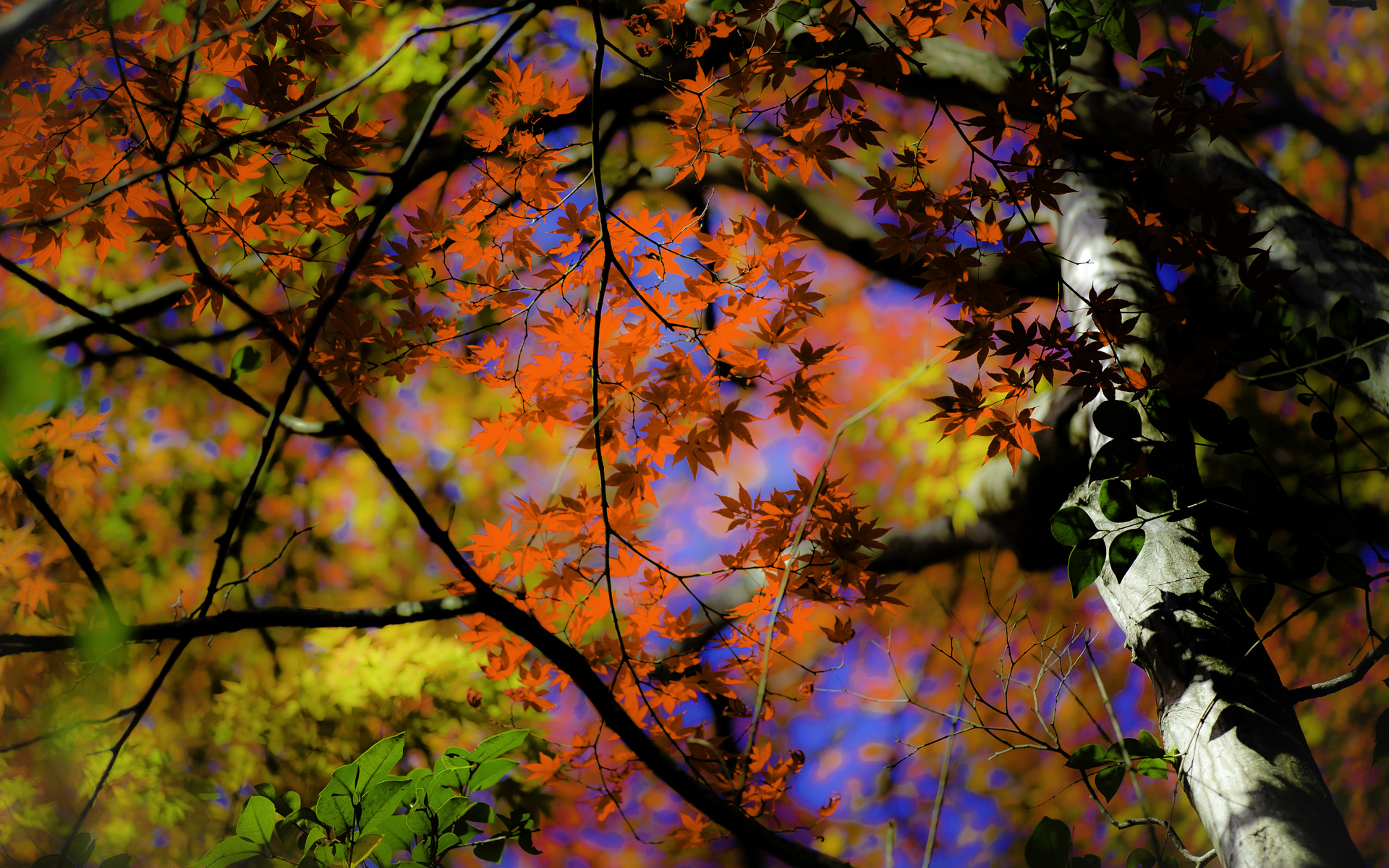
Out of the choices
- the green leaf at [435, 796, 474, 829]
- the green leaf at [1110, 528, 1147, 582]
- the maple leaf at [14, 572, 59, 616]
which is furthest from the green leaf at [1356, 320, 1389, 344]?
the maple leaf at [14, 572, 59, 616]

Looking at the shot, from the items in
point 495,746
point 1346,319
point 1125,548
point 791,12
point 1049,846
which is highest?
point 791,12

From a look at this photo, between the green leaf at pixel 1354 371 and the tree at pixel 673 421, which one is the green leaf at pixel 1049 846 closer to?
the tree at pixel 673 421

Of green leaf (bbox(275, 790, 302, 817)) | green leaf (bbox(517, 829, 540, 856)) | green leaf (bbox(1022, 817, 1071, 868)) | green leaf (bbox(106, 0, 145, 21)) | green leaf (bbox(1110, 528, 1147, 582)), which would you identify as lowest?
green leaf (bbox(1022, 817, 1071, 868))

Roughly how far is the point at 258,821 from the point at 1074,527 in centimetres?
161

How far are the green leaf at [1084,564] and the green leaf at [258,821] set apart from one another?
1533mm

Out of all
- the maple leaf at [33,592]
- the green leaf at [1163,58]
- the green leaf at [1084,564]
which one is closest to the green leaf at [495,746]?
the green leaf at [1084,564]

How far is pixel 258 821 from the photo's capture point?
1144mm

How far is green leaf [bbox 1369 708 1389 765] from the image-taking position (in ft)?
4.40

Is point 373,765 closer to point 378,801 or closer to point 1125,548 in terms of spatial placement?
point 378,801

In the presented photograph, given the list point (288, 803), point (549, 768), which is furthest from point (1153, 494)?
point (549, 768)

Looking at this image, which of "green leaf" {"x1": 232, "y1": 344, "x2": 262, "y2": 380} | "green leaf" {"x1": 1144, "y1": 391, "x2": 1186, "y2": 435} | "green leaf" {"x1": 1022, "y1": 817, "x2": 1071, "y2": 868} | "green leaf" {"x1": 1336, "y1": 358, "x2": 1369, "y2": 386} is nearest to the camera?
"green leaf" {"x1": 1022, "y1": 817, "x2": 1071, "y2": 868}

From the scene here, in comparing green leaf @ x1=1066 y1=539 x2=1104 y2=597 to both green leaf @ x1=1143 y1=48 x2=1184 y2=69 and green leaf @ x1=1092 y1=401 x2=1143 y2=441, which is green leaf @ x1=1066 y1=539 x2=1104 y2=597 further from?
green leaf @ x1=1143 y1=48 x2=1184 y2=69

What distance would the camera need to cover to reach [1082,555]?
1.36 metres

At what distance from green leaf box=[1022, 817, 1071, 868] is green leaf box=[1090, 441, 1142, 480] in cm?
66
